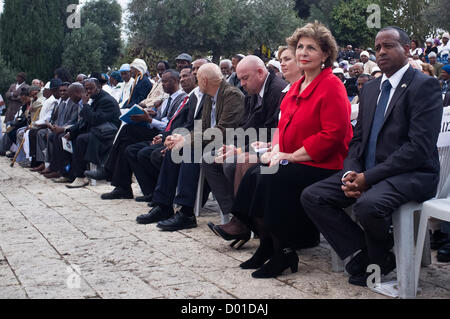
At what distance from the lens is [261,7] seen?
3253 centimetres

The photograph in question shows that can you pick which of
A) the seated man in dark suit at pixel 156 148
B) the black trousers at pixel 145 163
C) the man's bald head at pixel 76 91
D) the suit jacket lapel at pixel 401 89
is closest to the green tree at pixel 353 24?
the man's bald head at pixel 76 91

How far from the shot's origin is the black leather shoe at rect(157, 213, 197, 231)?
5.40 metres

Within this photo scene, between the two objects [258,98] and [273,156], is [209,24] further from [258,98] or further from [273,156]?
[273,156]

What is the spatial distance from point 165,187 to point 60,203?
187cm

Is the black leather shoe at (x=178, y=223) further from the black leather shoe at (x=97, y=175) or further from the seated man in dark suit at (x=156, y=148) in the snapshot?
the black leather shoe at (x=97, y=175)

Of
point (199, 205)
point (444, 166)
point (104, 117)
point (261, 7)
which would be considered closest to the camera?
point (444, 166)

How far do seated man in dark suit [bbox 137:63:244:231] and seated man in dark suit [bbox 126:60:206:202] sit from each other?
447mm

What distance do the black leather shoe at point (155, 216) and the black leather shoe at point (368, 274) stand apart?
259cm

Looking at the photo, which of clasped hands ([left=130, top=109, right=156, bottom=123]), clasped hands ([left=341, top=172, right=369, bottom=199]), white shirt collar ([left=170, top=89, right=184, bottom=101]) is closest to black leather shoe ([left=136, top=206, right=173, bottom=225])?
clasped hands ([left=130, top=109, right=156, bottom=123])

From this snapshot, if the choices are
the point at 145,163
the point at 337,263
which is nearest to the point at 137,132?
the point at 145,163

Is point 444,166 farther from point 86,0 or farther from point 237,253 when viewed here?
point 86,0

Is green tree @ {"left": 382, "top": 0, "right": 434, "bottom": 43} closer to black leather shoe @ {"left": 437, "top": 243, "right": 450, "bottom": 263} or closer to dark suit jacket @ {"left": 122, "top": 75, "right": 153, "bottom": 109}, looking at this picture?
dark suit jacket @ {"left": 122, "top": 75, "right": 153, "bottom": 109}

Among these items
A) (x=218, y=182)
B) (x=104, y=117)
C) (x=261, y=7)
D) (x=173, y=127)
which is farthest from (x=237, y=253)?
(x=261, y=7)

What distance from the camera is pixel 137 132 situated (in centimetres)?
718
